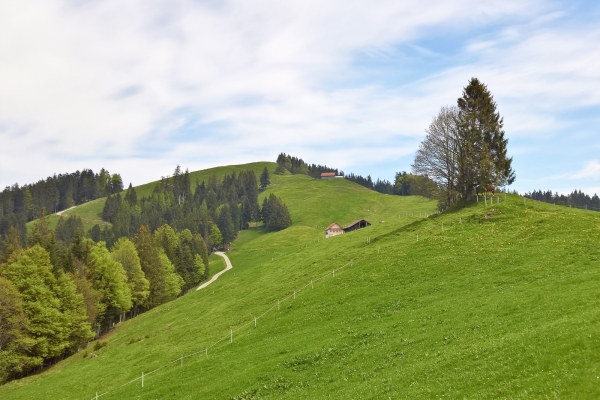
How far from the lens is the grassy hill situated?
840 inches

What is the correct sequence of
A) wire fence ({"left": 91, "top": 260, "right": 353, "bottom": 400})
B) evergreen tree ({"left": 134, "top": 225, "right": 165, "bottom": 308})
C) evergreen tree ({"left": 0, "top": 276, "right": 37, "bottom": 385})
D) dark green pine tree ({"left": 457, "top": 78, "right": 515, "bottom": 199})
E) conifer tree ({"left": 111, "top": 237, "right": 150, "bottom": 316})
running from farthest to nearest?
1. evergreen tree ({"left": 134, "top": 225, "right": 165, "bottom": 308})
2. conifer tree ({"left": 111, "top": 237, "right": 150, "bottom": 316})
3. dark green pine tree ({"left": 457, "top": 78, "right": 515, "bottom": 199})
4. evergreen tree ({"left": 0, "top": 276, "right": 37, "bottom": 385})
5. wire fence ({"left": 91, "top": 260, "right": 353, "bottom": 400})

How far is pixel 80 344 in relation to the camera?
Result: 2899 inches

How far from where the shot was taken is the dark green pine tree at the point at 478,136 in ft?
228

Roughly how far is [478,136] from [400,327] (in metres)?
47.2

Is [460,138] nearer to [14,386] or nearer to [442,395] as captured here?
[442,395]

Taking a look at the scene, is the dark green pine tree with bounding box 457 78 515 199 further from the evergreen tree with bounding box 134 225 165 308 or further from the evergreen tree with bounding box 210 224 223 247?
the evergreen tree with bounding box 210 224 223 247

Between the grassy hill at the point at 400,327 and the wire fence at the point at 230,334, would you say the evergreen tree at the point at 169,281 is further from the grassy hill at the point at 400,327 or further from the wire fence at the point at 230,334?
the wire fence at the point at 230,334

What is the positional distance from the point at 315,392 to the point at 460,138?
188ft

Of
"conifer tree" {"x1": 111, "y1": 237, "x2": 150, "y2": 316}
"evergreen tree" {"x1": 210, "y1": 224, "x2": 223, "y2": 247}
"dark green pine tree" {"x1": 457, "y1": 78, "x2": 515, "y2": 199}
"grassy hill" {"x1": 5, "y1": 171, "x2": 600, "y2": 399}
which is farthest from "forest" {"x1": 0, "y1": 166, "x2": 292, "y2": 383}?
"dark green pine tree" {"x1": 457, "y1": 78, "x2": 515, "y2": 199}

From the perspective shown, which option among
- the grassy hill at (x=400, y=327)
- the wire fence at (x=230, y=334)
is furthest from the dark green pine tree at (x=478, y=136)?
the wire fence at (x=230, y=334)

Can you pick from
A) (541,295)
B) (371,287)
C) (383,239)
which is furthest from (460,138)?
(541,295)

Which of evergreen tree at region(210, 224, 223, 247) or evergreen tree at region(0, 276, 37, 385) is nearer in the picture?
evergreen tree at region(0, 276, 37, 385)

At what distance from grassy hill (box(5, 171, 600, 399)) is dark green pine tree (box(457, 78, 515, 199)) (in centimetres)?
495

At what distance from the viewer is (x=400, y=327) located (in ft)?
109
